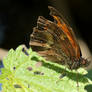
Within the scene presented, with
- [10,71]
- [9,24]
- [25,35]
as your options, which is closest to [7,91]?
[10,71]

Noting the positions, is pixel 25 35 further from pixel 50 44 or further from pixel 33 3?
pixel 50 44

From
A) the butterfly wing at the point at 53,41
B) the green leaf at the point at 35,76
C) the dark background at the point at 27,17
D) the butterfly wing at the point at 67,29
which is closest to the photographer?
the green leaf at the point at 35,76

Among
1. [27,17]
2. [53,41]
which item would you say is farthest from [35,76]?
[27,17]

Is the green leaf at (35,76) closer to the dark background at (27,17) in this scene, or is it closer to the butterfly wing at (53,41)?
the butterfly wing at (53,41)

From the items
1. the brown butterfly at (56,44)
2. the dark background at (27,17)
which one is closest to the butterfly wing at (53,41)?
the brown butterfly at (56,44)

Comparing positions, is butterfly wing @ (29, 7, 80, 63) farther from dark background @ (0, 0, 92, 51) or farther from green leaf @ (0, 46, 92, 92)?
dark background @ (0, 0, 92, 51)

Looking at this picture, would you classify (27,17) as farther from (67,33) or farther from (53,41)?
(67,33)
